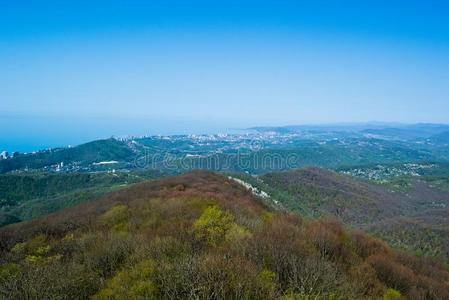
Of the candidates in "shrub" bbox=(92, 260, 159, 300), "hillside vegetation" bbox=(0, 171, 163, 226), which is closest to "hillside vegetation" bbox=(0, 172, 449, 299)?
"shrub" bbox=(92, 260, 159, 300)

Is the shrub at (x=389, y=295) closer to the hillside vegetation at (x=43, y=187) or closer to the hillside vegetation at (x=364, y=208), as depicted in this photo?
the hillside vegetation at (x=364, y=208)

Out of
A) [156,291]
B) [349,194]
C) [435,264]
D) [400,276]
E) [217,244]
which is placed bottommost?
[349,194]

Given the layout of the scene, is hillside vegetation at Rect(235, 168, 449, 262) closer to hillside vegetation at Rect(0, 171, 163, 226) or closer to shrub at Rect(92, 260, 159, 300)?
hillside vegetation at Rect(0, 171, 163, 226)

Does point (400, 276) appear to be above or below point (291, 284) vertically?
below

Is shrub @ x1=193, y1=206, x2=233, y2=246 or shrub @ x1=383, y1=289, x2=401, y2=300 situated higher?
shrub @ x1=193, y1=206, x2=233, y2=246

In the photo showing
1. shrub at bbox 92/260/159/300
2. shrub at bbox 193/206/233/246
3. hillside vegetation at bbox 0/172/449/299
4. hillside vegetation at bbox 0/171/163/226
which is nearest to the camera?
shrub at bbox 92/260/159/300

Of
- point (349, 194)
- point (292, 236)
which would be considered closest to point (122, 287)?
point (292, 236)

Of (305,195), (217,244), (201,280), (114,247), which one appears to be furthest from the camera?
(305,195)

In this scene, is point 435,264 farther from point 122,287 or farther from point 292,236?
point 122,287

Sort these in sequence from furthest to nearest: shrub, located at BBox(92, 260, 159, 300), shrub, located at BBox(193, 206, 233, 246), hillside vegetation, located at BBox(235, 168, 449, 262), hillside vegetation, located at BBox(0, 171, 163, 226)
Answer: hillside vegetation, located at BBox(0, 171, 163, 226) < hillside vegetation, located at BBox(235, 168, 449, 262) < shrub, located at BBox(193, 206, 233, 246) < shrub, located at BBox(92, 260, 159, 300)

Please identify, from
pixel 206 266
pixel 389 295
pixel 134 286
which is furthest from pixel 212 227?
pixel 134 286

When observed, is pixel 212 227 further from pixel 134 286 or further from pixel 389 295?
pixel 134 286
